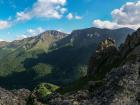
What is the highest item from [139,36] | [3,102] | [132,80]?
[139,36]

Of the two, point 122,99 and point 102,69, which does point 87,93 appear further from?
point 102,69

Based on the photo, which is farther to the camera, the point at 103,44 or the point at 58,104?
the point at 103,44

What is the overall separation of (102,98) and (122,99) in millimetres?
1756

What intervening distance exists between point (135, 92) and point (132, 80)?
1163 mm

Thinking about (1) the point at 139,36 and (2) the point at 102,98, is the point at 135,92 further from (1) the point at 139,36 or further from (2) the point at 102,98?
(1) the point at 139,36

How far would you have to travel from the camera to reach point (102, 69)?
557ft

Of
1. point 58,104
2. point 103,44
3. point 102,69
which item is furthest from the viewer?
point 103,44

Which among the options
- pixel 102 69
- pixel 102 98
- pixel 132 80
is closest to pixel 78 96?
pixel 102 98

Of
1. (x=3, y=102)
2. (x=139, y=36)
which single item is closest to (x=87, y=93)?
(x=3, y=102)

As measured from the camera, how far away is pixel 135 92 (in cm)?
2828

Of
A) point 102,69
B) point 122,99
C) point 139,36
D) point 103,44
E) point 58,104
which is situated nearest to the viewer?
point 122,99

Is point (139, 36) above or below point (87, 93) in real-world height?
above

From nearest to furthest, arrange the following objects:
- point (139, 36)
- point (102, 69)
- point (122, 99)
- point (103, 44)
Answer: point (122, 99) < point (139, 36) < point (102, 69) < point (103, 44)

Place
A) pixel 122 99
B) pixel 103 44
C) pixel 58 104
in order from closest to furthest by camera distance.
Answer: pixel 122 99 → pixel 58 104 → pixel 103 44
